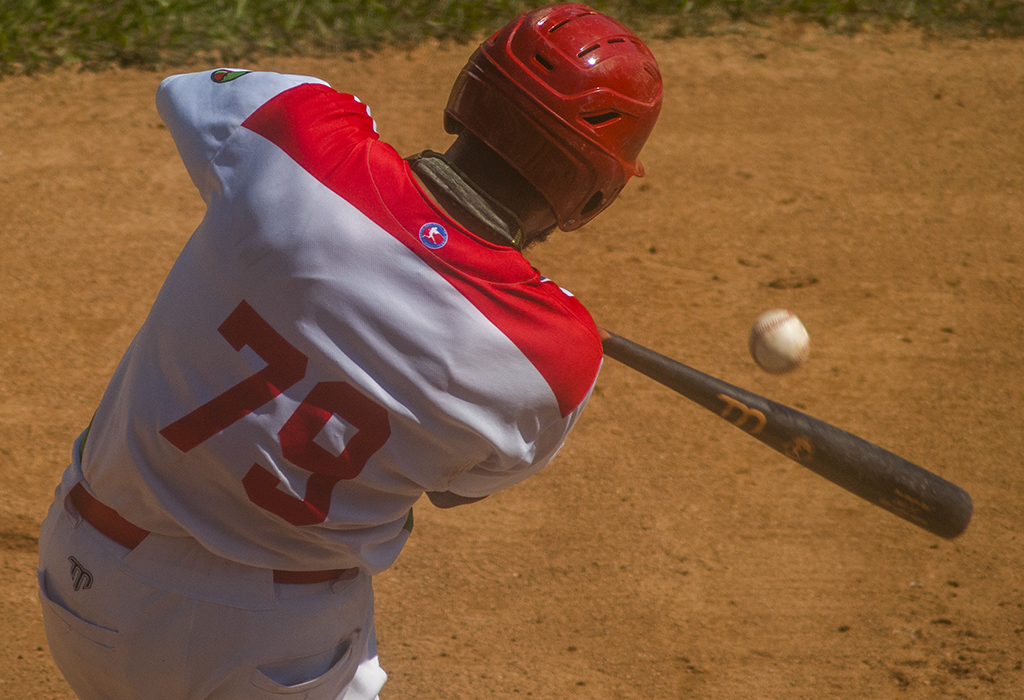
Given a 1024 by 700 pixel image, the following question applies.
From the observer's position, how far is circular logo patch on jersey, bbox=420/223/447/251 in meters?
1.62

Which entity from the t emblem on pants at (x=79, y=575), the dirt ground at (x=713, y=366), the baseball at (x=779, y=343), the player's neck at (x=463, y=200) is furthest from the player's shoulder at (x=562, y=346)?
the dirt ground at (x=713, y=366)

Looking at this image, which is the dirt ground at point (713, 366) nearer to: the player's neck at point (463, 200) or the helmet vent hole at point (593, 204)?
the helmet vent hole at point (593, 204)

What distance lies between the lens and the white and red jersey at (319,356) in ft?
5.27

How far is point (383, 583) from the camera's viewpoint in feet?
11.3

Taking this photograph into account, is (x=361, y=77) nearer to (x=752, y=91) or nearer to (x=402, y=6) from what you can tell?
(x=402, y=6)

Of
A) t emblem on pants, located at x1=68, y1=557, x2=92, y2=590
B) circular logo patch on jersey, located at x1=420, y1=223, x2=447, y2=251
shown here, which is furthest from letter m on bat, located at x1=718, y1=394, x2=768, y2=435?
t emblem on pants, located at x1=68, y1=557, x2=92, y2=590

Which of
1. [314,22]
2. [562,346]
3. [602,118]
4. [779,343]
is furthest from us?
[314,22]

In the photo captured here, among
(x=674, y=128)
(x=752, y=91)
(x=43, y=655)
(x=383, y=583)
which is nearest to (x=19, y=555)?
(x=43, y=655)

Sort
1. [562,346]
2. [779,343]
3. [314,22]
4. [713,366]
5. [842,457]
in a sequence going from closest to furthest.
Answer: [562,346], [842,457], [779,343], [713,366], [314,22]

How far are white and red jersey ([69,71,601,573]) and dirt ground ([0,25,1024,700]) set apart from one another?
1628 millimetres

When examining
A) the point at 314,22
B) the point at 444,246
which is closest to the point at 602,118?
the point at 444,246

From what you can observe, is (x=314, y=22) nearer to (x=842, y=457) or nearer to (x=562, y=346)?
(x=842, y=457)

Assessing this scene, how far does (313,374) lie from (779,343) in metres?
1.64

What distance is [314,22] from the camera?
19.8 feet
